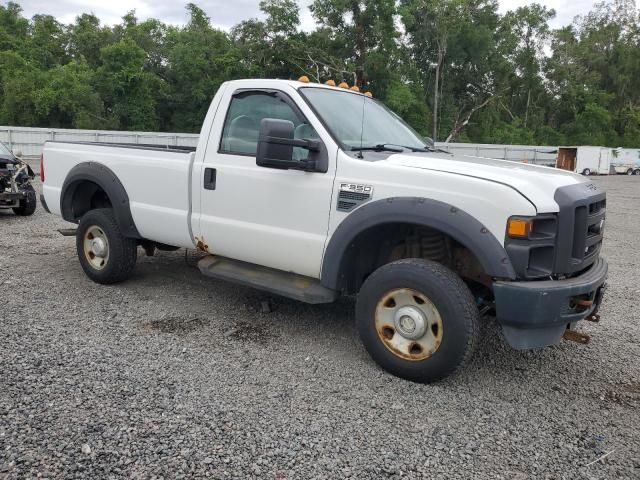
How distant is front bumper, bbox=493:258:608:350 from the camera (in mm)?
3291

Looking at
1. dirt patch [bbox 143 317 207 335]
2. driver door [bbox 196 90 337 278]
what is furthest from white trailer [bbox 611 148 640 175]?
dirt patch [bbox 143 317 207 335]

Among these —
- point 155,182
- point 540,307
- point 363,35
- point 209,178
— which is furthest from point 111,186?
point 363,35

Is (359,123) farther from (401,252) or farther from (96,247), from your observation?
(96,247)

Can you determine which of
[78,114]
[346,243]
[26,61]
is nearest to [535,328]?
[346,243]

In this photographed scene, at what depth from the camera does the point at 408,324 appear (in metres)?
3.69

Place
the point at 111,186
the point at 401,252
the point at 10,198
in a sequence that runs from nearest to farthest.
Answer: the point at 401,252 < the point at 111,186 < the point at 10,198

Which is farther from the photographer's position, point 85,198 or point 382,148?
point 85,198

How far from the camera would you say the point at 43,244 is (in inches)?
309

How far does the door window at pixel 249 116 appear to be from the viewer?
4.46 meters

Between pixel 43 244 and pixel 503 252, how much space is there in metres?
6.67

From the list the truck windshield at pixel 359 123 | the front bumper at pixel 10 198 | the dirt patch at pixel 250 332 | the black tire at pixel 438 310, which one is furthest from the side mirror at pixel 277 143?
the front bumper at pixel 10 198

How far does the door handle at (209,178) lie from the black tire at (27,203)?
6.68 meters

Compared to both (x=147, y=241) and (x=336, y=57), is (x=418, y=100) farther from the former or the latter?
(x=147, y=241)

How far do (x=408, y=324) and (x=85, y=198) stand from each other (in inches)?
159
